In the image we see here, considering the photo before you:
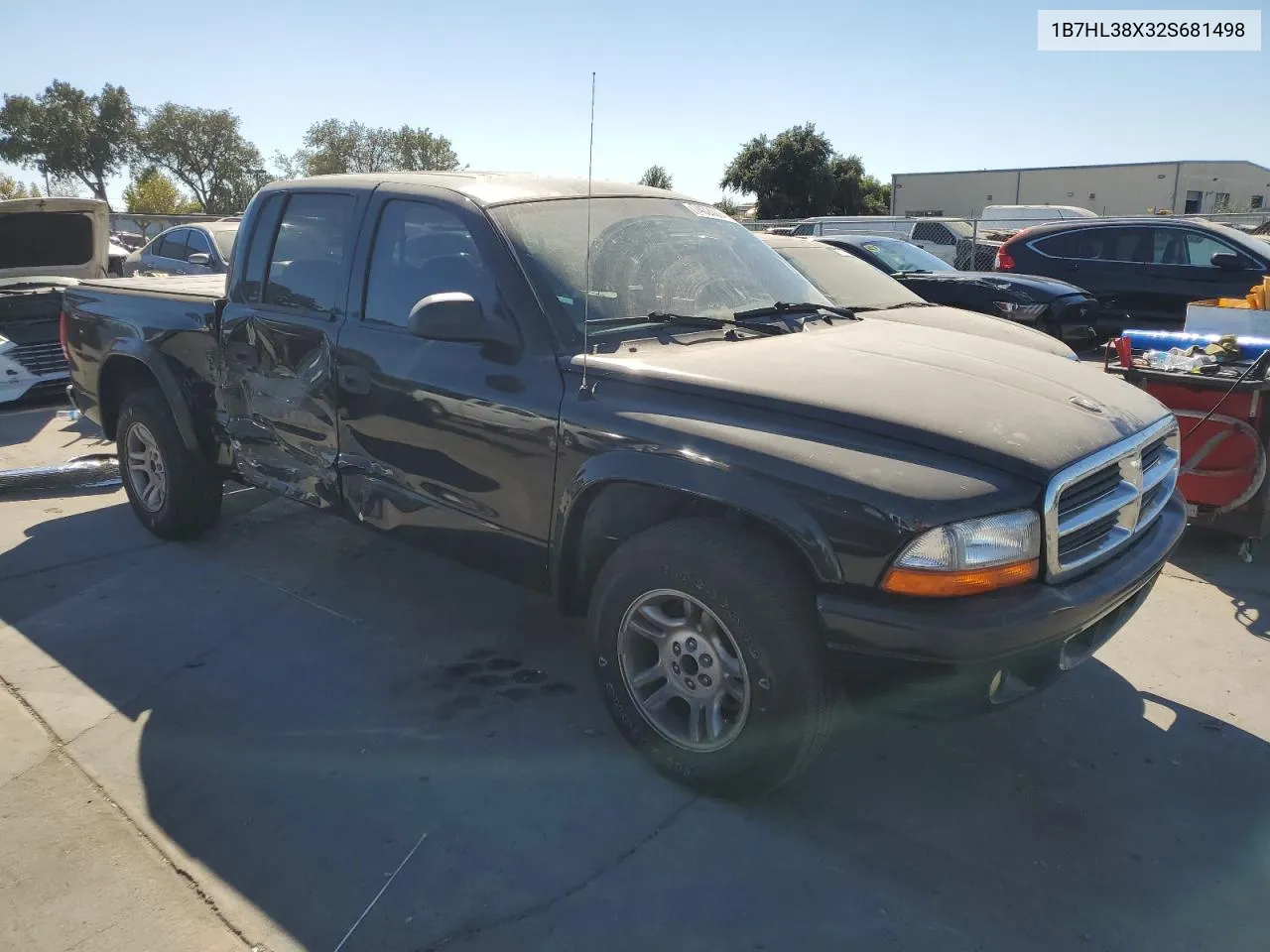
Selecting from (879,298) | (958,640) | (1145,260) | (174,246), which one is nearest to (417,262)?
(958,640)

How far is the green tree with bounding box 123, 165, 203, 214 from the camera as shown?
4688 centimetres

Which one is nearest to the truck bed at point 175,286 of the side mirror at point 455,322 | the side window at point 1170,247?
the side mirror at point 455,322

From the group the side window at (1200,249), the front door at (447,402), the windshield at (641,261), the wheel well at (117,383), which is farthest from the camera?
the side window at (1200,249)

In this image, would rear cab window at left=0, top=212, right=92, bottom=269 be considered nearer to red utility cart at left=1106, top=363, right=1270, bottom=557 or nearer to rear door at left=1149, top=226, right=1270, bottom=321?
red utility cart at left=1106, top=363, right=1270, bottom=557

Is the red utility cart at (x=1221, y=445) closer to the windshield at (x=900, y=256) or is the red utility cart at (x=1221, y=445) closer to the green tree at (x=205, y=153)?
the windshield at (x=900, y=256)

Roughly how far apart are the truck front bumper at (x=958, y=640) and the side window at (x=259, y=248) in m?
3.23

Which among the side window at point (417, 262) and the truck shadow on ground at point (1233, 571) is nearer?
the side window at point (417, 262)

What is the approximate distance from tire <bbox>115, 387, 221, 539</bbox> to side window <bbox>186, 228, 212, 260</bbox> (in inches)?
266

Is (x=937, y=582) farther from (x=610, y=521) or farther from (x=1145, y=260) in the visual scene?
(x=1145, y=260)

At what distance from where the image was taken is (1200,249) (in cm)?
1078

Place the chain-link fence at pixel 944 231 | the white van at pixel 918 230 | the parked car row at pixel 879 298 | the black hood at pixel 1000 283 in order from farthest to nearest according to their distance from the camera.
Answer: the white van at pixel 918 230 < the chain-link fence at pixel 944 231 < the black hood at pixel 1000 283 < the parked car row at pixel 879 298

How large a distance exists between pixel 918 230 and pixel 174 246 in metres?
12.6

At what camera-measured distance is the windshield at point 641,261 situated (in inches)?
131

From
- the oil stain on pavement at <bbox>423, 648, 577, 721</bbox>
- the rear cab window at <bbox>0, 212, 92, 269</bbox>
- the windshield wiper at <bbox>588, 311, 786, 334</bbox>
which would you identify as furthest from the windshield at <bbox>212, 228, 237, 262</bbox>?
the windshield wiper at <bbox>588, 311, 786, 334</bbox>
